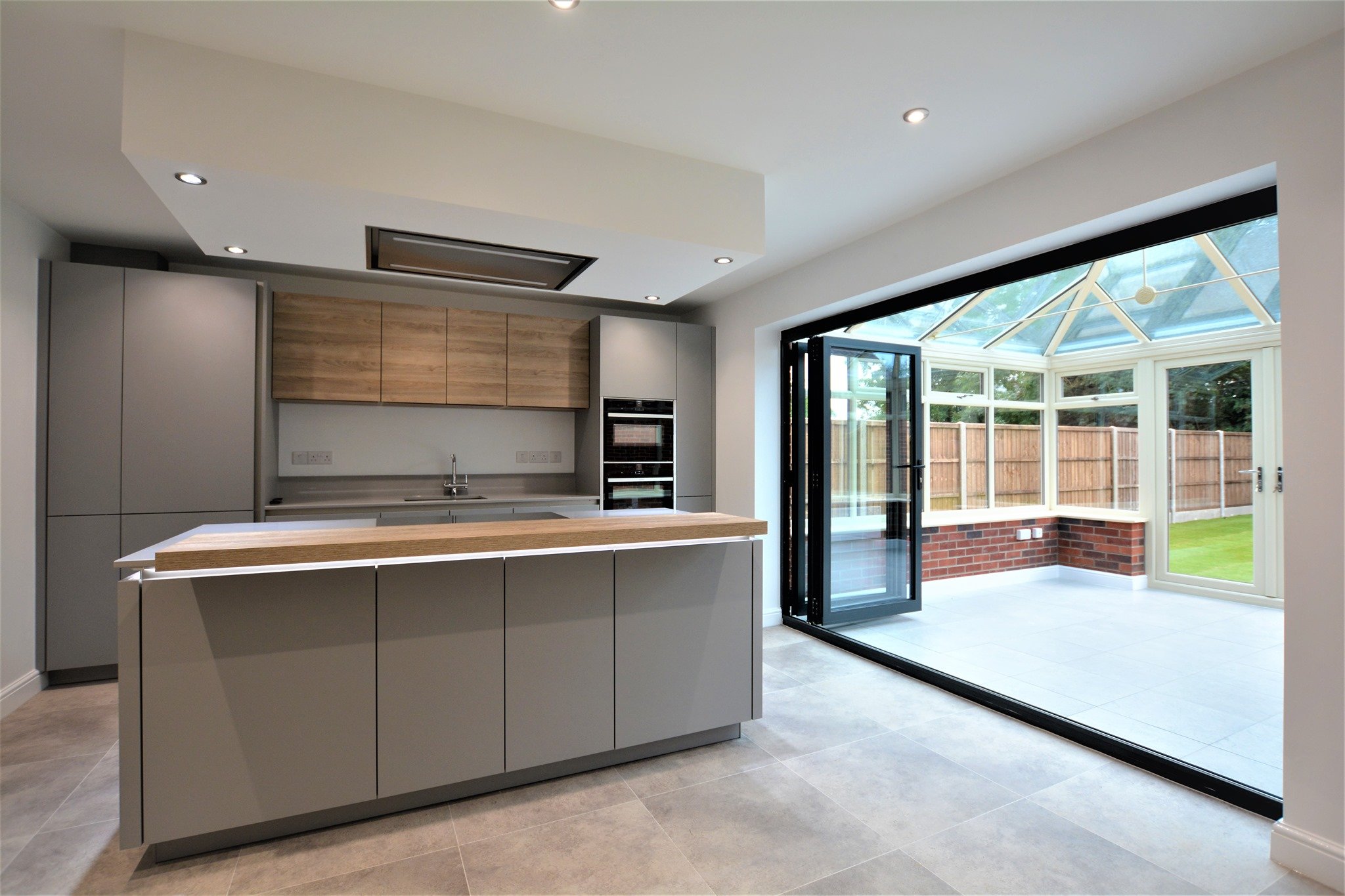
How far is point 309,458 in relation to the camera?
15.0 feet

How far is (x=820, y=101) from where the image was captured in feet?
7.79

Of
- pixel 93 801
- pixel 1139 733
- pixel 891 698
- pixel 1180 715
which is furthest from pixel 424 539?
pixel 1180 715

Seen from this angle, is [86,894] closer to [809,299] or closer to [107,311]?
[107,311]

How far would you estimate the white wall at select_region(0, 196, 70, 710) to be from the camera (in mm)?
3162

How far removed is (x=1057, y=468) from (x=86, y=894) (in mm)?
7608

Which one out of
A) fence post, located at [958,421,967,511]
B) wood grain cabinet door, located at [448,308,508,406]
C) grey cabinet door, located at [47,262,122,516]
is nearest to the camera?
grey cabinet door, located at [47,262,122,516]

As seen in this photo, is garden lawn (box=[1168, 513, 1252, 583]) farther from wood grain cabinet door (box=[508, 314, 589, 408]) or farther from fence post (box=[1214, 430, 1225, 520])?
wood grain cabinet door (box=[508, 314, 589, 408])

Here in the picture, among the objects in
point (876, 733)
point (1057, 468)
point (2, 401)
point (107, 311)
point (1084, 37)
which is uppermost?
point (1084, 37)

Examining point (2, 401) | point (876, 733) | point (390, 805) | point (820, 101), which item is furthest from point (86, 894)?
point (820, 101)

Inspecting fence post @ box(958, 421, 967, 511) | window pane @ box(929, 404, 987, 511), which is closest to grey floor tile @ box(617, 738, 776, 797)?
window pane @ box(929, 404, 987, 511)

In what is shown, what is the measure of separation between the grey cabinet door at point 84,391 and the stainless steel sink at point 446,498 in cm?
162

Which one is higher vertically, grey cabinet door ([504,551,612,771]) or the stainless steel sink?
the stainless steel sink

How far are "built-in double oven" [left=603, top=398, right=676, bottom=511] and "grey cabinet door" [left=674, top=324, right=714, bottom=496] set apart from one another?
86 millimetres

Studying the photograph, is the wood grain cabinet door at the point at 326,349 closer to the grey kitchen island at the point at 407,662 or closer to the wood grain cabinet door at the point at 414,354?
the wood grain cabinet door at the point at 414,354
